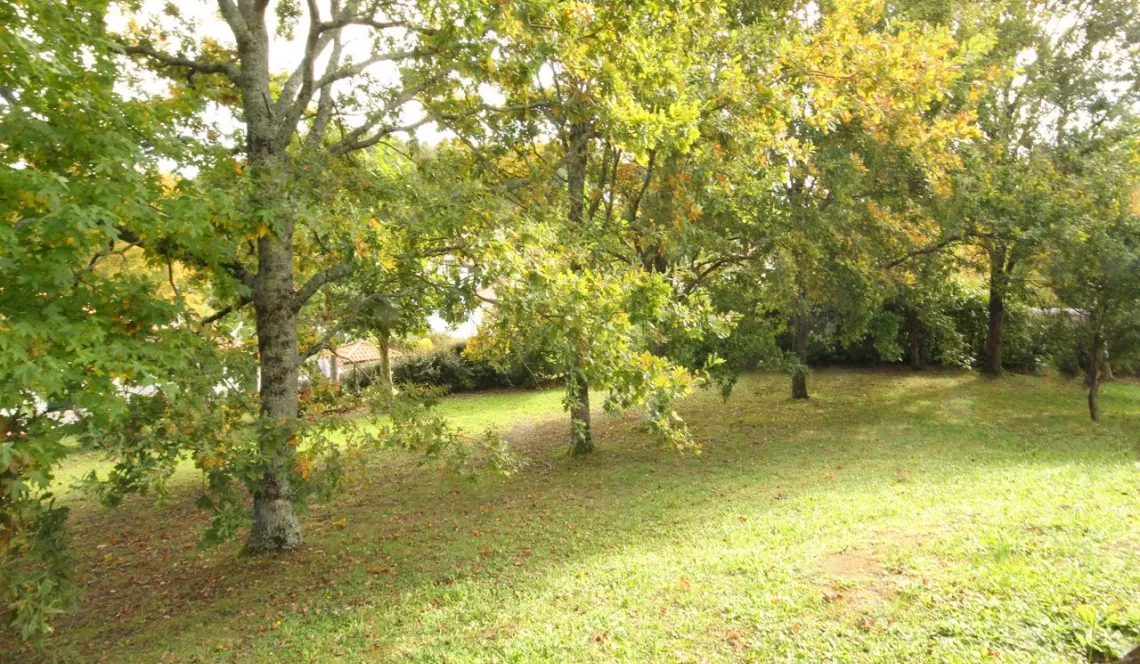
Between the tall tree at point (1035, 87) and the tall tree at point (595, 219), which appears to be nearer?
the tall tree at point (595, 219)

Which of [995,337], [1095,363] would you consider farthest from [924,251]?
[995,337]

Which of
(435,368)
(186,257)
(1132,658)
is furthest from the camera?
(435,368)

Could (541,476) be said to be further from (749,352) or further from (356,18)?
(356,18)

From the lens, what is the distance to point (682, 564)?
20.0 feet

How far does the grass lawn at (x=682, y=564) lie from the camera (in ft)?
14.3

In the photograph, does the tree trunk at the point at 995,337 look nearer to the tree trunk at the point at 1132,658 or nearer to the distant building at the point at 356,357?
the tree trunk at the point at 1132,658

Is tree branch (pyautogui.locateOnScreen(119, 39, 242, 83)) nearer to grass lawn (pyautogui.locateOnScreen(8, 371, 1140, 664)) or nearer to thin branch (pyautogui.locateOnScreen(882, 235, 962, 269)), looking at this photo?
grass lawn (pyautogui.locateOnScreen(8, 371, 1140, 664))

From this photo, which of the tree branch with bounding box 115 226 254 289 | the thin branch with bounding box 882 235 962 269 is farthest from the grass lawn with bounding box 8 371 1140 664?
the thin branch with bounding box 882 235 962 269

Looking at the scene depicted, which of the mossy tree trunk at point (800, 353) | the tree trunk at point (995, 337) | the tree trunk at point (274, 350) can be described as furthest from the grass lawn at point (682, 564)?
the tree trunk at point (995, 337)

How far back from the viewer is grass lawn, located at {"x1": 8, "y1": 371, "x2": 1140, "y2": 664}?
4.36m

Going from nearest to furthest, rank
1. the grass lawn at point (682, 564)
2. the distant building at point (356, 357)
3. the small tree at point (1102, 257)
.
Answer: the grass lawn at point (682, 564) < the small tree at point (1102, 257) < the distant building at point (356, 357)

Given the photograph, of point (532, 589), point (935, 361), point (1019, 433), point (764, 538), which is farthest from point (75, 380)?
point (935, 361)

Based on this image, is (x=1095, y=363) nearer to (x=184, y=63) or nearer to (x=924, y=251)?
(x=924, y=251)

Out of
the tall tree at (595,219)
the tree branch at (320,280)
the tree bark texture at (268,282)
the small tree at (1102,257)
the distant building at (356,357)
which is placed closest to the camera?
the tall tree at (595,219)
